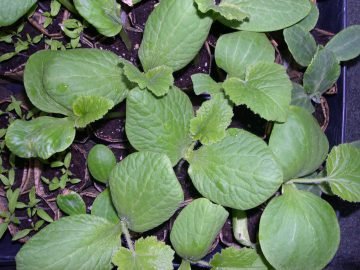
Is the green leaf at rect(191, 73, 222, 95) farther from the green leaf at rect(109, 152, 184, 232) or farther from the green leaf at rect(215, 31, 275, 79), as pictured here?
the green leaf at rect(109, 152, 184, 232)

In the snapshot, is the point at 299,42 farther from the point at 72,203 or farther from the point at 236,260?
the point at 72,203

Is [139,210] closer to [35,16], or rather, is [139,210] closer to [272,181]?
[272,181]

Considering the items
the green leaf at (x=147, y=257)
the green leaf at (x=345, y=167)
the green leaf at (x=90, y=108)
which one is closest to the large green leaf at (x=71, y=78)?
the green leaf at (x=90, y=108)

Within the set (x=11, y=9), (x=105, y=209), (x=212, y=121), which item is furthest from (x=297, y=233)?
(x=11, y=9)

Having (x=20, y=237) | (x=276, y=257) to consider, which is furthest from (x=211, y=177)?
(x=20, y=237)

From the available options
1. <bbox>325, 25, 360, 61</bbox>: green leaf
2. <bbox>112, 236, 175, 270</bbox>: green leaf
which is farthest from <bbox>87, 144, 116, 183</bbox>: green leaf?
<bbox>325, 25, 360, 61</bbox>: green leaf

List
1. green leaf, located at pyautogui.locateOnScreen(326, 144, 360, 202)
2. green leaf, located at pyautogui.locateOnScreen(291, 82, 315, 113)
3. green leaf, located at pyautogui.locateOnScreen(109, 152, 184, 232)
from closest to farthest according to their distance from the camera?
green leaf, located at pyautogui.locateOnScreen(109, 152, 184, 232)
green leaf, located at pyautogui.locateOnScreen(326, 144, 360, 202)
green leaf, located at pyautogui.locateOnScreen(291, 82, 315, 113)

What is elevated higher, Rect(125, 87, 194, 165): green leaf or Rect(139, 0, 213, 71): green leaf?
Rect(139, 0, 213, 71): green leaf
